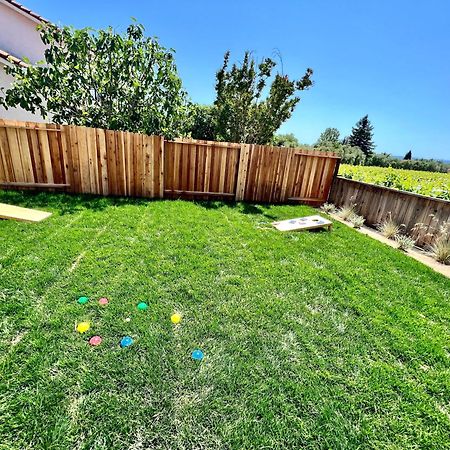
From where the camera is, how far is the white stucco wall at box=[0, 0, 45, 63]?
8344 mm

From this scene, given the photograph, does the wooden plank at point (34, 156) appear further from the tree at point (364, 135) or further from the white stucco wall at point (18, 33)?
the tree at point (364, 135)

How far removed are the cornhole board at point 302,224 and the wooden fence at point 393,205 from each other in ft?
6.08

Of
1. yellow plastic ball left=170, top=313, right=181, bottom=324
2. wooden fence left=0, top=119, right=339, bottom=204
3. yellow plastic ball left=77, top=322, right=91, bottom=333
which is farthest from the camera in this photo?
wooden fence left=0, top=119, right=339, bottom=204

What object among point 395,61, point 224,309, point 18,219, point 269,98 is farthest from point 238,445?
point 395,61

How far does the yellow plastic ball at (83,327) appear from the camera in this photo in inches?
83.7

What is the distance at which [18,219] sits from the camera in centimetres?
401

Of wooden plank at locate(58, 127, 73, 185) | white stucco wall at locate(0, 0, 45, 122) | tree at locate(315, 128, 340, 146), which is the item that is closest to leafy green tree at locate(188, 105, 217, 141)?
white stucco wall at locate(0, 0, 45, 122)

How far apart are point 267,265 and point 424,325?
1895 mm

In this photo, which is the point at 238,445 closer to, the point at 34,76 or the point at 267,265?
the point at 267,265

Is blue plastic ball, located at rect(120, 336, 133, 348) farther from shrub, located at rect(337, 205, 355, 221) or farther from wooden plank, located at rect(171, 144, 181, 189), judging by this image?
shrub, located at rect(337, 205, 355, 221)

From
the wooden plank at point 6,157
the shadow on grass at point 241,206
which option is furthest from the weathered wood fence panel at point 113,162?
the shadow on grass at point 241,206

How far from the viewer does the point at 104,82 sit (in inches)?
235

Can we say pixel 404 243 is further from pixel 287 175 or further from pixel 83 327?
pixel 83 327

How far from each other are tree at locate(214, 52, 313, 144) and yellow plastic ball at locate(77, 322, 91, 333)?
11.1m
